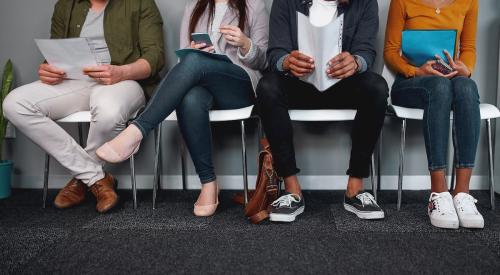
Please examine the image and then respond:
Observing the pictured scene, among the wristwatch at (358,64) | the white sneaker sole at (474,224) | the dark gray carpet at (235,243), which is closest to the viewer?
the dark gray carpet at (235,243)

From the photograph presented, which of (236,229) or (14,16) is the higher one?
(14,16)

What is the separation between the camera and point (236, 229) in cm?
168

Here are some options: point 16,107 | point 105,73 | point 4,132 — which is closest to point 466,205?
point 105,73

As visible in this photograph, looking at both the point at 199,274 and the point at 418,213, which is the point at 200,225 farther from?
the point at 418,213

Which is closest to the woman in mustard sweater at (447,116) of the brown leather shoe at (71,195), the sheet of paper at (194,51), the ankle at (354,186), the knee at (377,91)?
the knee at (377,91)

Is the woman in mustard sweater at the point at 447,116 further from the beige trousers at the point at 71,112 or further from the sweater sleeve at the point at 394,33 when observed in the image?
the beige trousers at the point at 71,112

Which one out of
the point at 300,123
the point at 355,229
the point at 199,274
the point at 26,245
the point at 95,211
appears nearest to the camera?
the point at 199,274

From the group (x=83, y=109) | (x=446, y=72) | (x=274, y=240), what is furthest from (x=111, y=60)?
(x=446, y=72)

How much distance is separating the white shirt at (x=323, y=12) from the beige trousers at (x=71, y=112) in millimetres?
881

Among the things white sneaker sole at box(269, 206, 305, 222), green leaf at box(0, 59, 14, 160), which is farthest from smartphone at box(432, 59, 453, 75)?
green leaf at box(0, 59, 14, 160)

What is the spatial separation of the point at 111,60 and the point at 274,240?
1.21 m

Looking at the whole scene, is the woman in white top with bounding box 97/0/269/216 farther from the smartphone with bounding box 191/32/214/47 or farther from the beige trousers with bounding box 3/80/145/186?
the beige trousers with bounding box 3/80/145/186

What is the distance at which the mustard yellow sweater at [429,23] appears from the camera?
1.99m

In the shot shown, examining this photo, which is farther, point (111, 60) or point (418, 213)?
point (111, 60)
